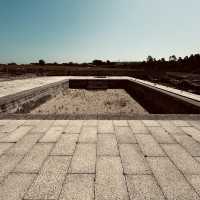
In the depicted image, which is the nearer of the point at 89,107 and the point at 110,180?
the point at 110,180

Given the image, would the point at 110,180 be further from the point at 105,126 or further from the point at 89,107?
the point at 89,107

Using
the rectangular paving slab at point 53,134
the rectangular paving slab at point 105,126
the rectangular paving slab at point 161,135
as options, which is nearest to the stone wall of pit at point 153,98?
the rectangular paving slab at point 161,135

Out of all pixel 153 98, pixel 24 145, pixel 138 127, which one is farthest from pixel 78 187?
pixel 153 98

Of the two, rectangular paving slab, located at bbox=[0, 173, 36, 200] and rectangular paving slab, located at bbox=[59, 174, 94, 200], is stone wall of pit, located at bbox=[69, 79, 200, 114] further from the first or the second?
rectangular paving slab, located at bbox=[0, 173, 36, 200]

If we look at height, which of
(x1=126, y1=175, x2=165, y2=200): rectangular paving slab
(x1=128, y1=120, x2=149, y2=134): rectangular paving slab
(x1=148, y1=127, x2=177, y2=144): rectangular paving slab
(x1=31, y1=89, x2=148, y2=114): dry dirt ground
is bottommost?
(x1=31, y1=89, x2=148, y2=114): dry dirt ground

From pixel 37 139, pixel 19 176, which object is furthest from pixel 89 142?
pixel 19 176

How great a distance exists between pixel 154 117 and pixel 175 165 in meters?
2.40

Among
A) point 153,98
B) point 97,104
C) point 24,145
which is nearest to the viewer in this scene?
point 24,145

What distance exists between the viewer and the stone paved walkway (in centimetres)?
190

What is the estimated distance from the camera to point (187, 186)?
1.99m

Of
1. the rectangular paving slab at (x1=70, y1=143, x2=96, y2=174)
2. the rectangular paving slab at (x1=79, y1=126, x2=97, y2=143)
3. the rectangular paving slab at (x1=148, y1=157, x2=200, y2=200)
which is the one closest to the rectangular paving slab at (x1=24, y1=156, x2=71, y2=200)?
the rectangular paving slab at (x1=70, y1=143, x2=96, y2=174)

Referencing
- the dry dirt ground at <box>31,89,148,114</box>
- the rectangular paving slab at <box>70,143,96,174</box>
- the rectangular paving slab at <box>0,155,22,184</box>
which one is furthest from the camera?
the dry dirt ground at <box>31,89,148,114</box>

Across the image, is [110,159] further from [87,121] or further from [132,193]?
[87,121]

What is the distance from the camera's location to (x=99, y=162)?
248 cm
